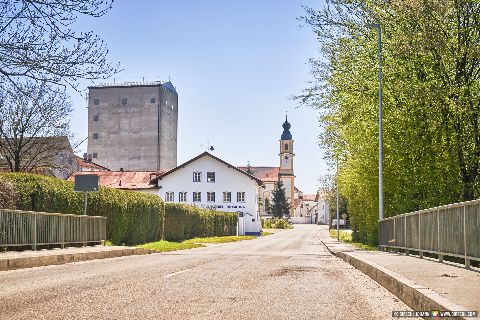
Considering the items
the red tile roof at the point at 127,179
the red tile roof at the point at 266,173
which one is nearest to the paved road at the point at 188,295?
the red tile roof at the point at 127,179

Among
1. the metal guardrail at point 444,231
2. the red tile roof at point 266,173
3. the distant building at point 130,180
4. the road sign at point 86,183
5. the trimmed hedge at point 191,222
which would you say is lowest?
the trimmed hedge at point 191,222

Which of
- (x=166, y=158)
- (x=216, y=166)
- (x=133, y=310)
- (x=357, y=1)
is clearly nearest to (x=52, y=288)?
(x=133, y=310)

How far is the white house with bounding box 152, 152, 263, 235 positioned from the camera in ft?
244

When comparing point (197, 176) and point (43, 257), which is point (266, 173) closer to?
point (197, 176)

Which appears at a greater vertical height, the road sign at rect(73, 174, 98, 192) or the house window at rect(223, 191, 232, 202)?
the road sign at rect(73, 174, 98, 192)

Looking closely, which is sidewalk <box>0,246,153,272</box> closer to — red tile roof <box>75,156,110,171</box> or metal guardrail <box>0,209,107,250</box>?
metal guardrail <box>0,209,107,250</box>

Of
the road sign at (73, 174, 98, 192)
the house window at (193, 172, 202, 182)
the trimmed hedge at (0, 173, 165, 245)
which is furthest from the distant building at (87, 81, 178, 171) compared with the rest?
the road sign at (73, 174, 98, 192)

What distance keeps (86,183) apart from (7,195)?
3083mm

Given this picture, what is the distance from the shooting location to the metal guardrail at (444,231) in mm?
10680

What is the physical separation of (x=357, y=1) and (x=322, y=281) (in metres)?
17.3

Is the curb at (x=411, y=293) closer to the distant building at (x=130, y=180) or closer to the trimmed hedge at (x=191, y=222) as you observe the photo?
the trimmed hedge at (x=191, y=222)

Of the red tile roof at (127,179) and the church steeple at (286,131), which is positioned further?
the church steeple at (286,131)

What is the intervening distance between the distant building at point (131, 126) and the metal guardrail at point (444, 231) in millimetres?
74041

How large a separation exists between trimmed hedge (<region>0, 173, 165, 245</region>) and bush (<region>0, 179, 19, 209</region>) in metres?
0.29
